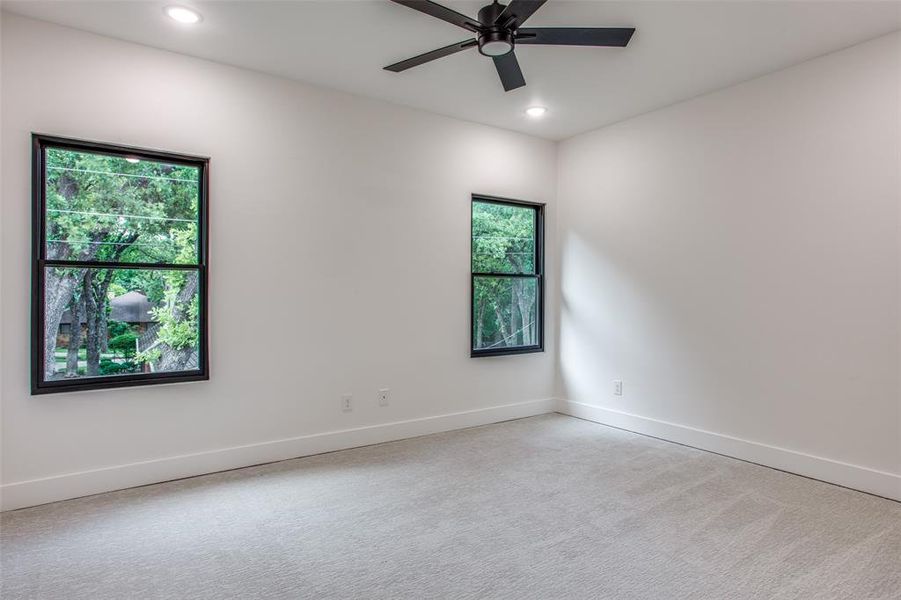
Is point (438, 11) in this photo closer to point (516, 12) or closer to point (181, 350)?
point (516, 12)

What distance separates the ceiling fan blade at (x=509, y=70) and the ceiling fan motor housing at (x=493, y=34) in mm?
120

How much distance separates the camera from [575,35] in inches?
101

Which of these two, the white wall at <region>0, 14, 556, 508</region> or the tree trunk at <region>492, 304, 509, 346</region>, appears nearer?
the white wall at <region>0, 14, 556, 508</region>

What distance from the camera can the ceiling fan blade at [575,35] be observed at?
2.54 metres

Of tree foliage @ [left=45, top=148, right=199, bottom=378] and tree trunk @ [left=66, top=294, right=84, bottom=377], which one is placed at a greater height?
tree foliage @ [left=45, top=148, right=199, bottom=378]

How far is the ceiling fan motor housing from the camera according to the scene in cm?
250

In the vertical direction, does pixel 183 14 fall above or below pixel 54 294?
above

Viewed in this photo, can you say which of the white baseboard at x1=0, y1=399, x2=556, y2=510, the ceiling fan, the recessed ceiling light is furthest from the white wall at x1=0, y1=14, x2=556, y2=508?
the ceiling fan

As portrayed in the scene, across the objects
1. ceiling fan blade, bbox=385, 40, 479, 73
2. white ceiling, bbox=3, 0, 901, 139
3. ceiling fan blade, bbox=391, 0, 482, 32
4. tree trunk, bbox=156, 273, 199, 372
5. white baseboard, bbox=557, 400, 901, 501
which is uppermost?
white ceiling, bbox=3, 0, 901, 139

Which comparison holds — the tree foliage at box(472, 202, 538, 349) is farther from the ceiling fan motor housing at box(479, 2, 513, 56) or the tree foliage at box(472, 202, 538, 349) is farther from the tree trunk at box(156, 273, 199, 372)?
the tree trunk at box(156, 273, 199, 372)

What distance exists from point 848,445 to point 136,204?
15.4ft

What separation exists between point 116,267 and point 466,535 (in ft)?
8.40

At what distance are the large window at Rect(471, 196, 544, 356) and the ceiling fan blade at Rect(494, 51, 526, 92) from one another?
1504mm

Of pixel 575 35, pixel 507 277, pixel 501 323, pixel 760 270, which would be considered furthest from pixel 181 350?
pixel 760 270
